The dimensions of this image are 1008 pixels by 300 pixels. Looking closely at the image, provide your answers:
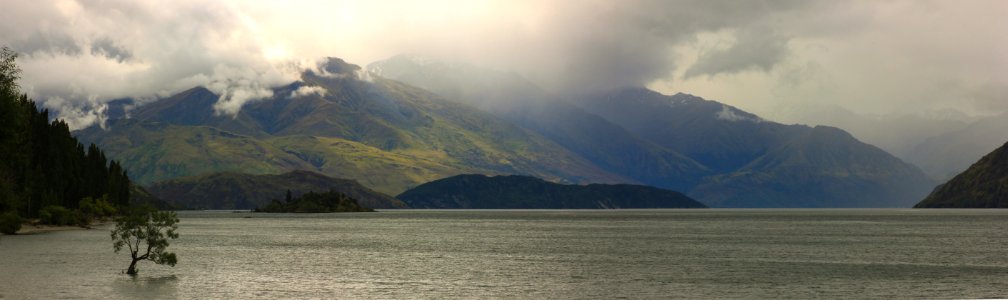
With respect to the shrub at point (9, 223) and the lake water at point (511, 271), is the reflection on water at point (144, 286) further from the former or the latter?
the shrub at point (9, 223)

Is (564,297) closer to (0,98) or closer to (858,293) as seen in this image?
(858,293)

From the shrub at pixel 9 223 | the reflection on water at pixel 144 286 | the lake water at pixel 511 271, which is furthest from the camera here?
the shrub at pixel 9 223

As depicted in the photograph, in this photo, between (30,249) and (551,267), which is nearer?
(551,267)

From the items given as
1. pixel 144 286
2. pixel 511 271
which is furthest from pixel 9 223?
pixel 511 271

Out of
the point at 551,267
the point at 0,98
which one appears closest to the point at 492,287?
the point at 551,267

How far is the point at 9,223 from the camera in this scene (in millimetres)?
184000

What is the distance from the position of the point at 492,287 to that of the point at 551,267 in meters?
28.8

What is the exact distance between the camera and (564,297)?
8562 cm

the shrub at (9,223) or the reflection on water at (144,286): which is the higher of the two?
the shrub at (9,223)

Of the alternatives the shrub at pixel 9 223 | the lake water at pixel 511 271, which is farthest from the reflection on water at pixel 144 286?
the shrub at pixel 9 223

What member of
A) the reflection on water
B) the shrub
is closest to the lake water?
the reflection on water

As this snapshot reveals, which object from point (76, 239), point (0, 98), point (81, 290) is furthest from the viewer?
point (76, 239)

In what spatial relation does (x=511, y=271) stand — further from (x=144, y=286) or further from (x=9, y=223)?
(x=9, y=223)

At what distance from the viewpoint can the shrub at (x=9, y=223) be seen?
600 feet
